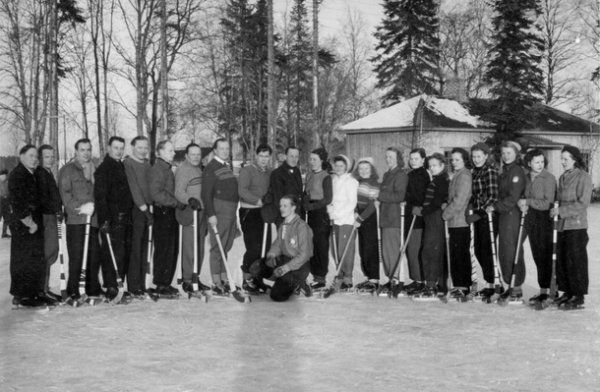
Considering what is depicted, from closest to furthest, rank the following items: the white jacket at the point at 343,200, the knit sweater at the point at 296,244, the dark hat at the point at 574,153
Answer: the dark hat at the point at 574,153 < the knit sweater at the point at 296,244 < the white jacket at the point at 343,200

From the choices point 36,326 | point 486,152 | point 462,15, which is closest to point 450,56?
point 462,15

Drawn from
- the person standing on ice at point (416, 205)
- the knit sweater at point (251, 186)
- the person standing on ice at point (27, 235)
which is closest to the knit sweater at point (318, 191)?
the knit sweater at point (251, 186)

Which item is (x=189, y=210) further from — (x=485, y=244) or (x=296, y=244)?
(x=485, y=244)

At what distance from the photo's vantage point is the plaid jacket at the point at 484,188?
749 cm

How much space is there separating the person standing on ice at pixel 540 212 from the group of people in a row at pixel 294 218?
0.01 m

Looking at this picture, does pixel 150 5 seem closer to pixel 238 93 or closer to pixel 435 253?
pixel 238 93

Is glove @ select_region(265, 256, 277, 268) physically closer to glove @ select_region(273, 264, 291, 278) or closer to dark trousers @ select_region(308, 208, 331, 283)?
glove @ select_region(273, 264, 291, 278)

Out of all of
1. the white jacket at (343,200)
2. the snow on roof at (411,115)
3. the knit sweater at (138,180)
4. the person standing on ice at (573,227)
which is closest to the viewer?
the person standing on ice at (573,227)

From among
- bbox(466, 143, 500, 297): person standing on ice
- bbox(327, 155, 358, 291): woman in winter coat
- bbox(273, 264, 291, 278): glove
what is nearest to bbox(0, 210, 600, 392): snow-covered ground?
bbox(273, 264, 291, 278): glove

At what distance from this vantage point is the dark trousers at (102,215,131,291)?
7.39 m

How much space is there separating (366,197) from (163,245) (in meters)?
2.67

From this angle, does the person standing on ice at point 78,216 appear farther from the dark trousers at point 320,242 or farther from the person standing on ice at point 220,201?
the dark trousers at point 320,242

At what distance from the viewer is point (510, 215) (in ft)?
24.4

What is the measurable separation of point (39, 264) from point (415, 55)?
3095 cm
